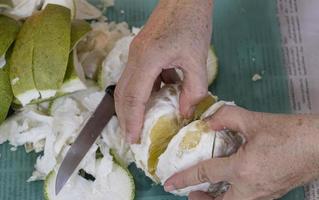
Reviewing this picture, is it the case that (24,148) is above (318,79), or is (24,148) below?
below

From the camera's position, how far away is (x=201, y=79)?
2.84 ft

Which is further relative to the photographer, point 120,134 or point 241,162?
point 120,134

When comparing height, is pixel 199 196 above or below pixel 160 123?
below

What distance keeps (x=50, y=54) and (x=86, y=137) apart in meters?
0.17

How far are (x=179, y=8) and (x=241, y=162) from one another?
28cm

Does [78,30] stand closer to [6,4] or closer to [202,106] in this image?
[6,4]

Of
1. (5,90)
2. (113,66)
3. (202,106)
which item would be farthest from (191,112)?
(5,90)

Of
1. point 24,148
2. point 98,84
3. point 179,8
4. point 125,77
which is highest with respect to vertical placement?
point 179,8

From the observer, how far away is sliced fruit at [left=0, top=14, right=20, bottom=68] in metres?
1.00

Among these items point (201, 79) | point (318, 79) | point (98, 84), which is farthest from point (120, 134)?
point (318, 79)

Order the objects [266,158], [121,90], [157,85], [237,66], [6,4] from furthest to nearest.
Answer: [237,66] < [6,4] < [157,85] < [121,90] < [266,158]

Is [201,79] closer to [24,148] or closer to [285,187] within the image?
[285,187]

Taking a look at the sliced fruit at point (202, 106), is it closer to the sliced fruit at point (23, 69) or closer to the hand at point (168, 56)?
the hand at point (168, 56)

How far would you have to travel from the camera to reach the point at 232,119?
83cm
